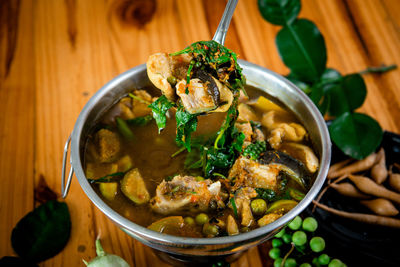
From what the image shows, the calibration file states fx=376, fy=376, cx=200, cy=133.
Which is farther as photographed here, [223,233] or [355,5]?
[355,5]

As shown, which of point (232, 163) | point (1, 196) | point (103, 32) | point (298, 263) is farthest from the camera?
point (103, 32)

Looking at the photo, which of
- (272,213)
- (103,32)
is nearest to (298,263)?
(272,213)

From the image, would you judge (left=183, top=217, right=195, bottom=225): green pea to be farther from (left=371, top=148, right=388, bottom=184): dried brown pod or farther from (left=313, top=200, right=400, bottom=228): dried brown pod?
(left=371, top=148, right=388, bottom=184): dried brown pod

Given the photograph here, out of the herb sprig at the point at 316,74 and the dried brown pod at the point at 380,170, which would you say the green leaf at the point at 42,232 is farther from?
the dried brown pod at the point at 380,170

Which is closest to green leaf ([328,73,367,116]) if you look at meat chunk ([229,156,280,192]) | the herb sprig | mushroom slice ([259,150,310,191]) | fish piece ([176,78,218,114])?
the herb sprig

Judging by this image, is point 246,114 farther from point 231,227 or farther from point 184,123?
point 231,227

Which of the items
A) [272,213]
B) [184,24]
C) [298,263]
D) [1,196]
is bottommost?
[298,263]

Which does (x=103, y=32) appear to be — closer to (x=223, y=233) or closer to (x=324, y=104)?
(x=324, y=104)
